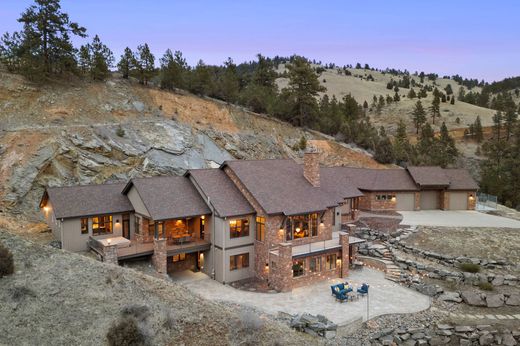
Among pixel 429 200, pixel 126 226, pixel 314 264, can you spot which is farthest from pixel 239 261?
pixel 429 200

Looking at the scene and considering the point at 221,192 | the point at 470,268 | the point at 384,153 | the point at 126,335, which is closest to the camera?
the point at 126,335

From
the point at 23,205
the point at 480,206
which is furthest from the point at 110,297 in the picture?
the point at 480,206

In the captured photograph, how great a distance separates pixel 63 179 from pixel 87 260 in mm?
15554

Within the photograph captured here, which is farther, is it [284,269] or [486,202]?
[486,202]

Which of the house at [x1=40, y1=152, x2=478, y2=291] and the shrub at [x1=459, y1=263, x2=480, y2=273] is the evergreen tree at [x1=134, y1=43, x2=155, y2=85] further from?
the shrub at [x1=459, y1=263, x2=480, y2=273]

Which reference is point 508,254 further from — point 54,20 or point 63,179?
point 54,20

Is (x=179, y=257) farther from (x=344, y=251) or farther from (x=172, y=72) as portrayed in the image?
(x=172, y=72)

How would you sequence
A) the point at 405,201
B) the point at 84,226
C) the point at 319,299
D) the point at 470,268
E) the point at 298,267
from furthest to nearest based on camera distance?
1. the point at 405,201
2. the point at 470,268
3. the point at 84,226
4. the point at 298,267
5. the point at 319,299

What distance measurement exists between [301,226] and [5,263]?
16069 mm

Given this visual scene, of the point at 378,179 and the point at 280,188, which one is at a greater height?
the point at 280,188

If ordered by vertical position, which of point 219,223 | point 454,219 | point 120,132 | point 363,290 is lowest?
point 363,290

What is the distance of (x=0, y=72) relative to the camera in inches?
1658

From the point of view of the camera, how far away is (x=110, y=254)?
75.9 ft

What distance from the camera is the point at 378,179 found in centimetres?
4053
